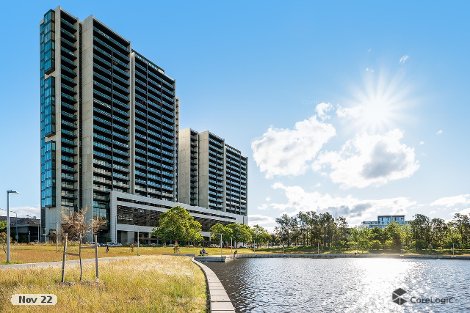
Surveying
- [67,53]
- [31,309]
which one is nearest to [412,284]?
[31,309]

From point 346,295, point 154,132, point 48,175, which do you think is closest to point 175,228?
point 48,175

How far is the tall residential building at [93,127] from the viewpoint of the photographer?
128125 millimetres

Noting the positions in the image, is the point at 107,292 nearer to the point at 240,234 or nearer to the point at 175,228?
the point at 175,228

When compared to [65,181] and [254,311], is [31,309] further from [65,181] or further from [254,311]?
[65,181]

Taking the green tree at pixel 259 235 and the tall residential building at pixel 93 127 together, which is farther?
the green tree at pixel 259 235

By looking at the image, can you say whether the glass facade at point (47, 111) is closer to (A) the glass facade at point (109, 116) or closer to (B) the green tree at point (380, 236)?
(A) the glass facade at point (109, 116)

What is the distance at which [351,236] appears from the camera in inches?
5664

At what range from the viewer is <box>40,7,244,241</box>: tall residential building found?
128125 mm

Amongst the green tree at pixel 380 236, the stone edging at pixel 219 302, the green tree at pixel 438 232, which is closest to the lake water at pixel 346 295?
the stone edging at pixel 219 302

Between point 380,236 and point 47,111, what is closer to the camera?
point 380,236

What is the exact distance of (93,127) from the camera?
133625 millimetres
